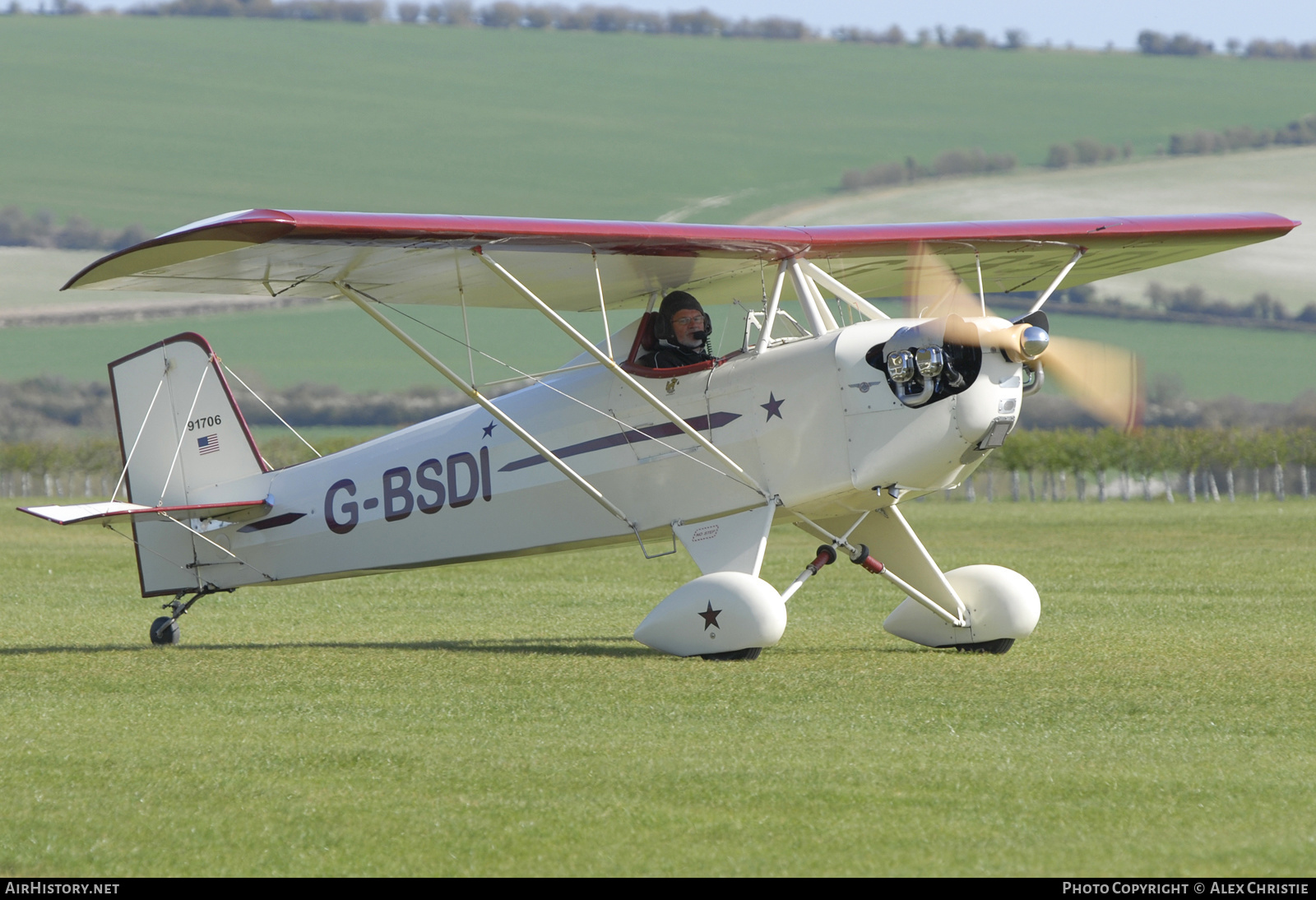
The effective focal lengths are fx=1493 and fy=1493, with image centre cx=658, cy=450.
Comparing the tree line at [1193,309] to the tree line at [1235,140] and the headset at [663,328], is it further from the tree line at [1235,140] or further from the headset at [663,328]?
the headset at [663,328]

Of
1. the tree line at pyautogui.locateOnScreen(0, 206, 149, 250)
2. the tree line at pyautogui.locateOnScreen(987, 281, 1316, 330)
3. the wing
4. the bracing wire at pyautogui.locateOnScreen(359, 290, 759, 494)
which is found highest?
the tree line at pyautogui.locateOnScreen(0, 206, 149, 250)

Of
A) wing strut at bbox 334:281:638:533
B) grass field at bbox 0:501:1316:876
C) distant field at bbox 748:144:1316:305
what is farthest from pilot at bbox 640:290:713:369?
distant field at bbox 748:144:1316:305

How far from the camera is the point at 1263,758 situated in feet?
23.5

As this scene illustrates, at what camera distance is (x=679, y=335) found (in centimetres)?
1160

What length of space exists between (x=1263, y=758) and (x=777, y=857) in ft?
9.72

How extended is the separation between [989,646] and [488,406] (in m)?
4.29

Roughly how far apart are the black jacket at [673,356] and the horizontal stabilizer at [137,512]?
399 centimetres

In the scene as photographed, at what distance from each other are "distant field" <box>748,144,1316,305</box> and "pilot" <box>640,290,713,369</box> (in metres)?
81.1

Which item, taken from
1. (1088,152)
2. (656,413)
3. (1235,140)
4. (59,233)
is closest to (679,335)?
(656,413)

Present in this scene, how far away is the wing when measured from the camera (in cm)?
966

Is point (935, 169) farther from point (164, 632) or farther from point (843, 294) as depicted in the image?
point (164, 632)

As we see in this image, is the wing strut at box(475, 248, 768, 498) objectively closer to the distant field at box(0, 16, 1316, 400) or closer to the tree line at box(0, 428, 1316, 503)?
the tree line at box(0, 428, 1316, 503)

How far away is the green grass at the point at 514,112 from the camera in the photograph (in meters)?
103
